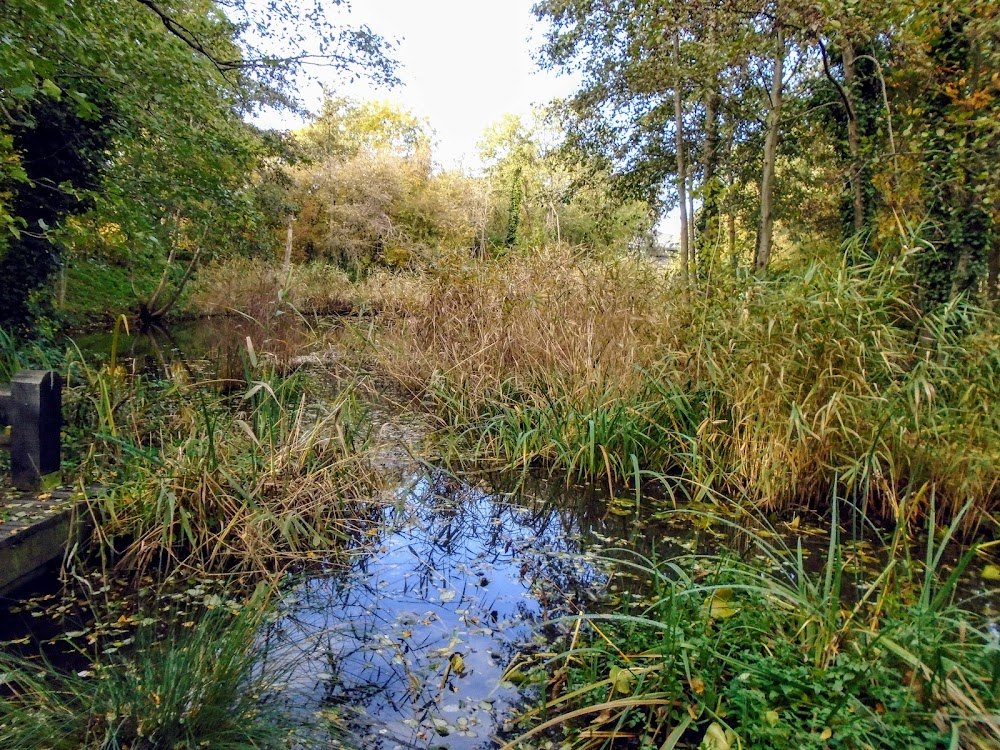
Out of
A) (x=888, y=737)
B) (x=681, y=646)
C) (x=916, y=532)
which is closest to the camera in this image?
(x=888, y=737)

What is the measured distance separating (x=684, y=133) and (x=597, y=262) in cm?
862

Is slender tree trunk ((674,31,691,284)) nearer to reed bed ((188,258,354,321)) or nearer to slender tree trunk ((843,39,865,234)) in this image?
slender tree trunk ((843,39,865,234))

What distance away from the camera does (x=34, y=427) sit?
117 inches

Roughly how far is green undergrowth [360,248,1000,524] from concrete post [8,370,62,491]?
2.52m

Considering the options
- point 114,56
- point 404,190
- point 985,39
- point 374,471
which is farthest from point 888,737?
point 404,190

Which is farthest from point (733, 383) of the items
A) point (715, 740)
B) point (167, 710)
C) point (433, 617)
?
point (167, 710)

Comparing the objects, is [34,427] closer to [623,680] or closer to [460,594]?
[460,594]

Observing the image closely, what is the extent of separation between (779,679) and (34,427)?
3219 millimetres

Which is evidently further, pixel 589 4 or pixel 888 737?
pixel 589 4

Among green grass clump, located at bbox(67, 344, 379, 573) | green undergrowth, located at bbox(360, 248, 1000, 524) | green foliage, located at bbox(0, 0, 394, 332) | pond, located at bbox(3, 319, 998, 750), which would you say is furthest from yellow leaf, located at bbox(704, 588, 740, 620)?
green foliage, located at bbox(0, 0, 394, 332)

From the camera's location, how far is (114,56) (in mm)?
5680

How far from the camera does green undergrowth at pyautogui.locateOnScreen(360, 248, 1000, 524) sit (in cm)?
342

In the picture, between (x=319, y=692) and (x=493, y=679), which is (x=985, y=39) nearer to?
(x=493, y=679)

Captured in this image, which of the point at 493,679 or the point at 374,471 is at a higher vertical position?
the point at 374,471
